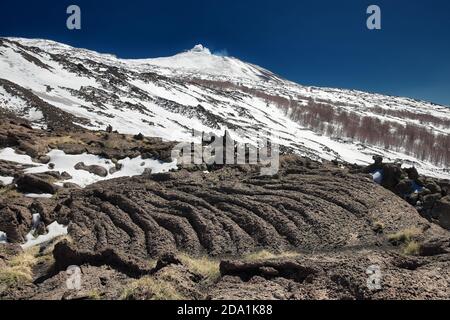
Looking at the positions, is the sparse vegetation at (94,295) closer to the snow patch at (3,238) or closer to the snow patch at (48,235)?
the snow patch at (48,235)

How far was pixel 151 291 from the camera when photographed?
10.6 meters

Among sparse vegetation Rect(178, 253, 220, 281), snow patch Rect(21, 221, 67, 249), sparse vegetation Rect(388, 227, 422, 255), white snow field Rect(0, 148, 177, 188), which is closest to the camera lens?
sparse vegetation Rect(178, 253, 220, 281)

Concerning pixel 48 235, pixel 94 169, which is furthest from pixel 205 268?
pixel 94 169

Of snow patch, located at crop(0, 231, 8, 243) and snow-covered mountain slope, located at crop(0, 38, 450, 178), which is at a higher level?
snow-covered mountain slope, located at crop(0, 38, 450, 178)

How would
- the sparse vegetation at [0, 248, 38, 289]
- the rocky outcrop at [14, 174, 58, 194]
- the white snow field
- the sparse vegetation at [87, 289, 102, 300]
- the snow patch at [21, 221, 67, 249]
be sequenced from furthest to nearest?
the white snow field
the rocky outcrop at [14, 174, 58, 194]
the snow patch at [21, 221, 67, 249]
the sparse vegetation at [0, 248, 38, 289]
the sparse vegetation at [87, 289, 102, 300]

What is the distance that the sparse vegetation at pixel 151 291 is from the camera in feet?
34.0

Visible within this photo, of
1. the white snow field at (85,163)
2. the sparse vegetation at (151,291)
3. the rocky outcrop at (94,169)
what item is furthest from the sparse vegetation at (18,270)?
the rocky outcrop at (94,169)

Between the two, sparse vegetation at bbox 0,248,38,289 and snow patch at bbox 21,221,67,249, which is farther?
snow patch at bbox 21,221,67,249

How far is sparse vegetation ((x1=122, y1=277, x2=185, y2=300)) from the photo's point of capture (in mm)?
10367

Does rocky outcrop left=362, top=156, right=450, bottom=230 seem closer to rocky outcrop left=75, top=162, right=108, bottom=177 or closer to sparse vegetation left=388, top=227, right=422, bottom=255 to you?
sparse vegetation left=388, top=227, right=422, bottom=255

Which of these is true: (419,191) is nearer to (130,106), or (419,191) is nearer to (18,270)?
(18,270)

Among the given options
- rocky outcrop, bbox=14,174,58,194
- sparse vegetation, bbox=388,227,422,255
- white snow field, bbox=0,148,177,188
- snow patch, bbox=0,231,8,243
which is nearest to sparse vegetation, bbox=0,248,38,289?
snow patch, bbox=0,231,8,243

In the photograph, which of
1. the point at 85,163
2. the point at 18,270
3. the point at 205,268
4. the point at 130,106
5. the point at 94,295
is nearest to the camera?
the point at 94,295
